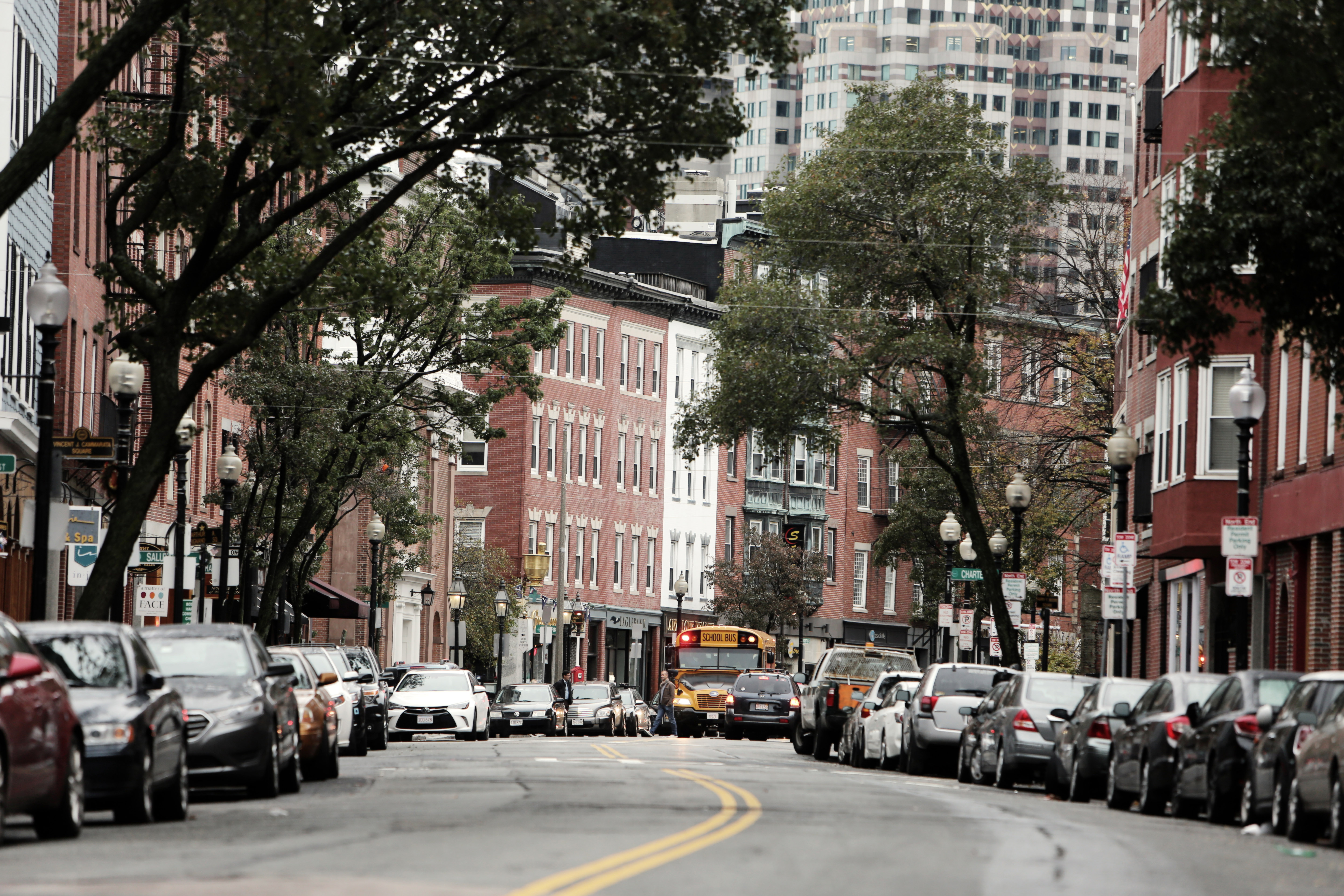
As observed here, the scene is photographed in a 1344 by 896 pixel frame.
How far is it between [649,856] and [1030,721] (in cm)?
1462

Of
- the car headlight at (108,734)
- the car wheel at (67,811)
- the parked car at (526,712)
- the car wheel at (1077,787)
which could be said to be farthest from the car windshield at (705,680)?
the car wheel at (67,811)

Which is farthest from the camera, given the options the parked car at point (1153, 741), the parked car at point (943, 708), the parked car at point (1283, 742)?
the parked car at point (943, 708)

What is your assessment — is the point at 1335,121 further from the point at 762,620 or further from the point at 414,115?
the point at 762,620

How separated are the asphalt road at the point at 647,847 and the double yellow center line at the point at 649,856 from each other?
0.11ft

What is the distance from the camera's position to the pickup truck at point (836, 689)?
42.6 metres

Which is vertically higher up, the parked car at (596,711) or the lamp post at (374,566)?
the lamp post at (374,566)

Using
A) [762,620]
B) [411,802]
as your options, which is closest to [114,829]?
[411,802]

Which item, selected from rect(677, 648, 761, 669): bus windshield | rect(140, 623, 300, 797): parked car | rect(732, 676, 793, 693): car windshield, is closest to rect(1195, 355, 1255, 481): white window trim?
rect(732, 676, 793, 693): car windshield

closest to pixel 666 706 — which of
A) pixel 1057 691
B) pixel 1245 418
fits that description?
pixel 1057 691

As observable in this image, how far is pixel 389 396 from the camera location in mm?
49094

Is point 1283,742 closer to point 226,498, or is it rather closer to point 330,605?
point 226,498

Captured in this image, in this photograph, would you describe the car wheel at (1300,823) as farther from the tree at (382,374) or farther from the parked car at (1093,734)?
the tree at (382,374)

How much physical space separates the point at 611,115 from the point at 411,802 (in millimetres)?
9953

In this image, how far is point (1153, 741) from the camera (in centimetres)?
2450
